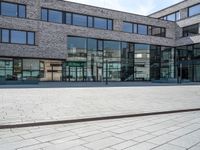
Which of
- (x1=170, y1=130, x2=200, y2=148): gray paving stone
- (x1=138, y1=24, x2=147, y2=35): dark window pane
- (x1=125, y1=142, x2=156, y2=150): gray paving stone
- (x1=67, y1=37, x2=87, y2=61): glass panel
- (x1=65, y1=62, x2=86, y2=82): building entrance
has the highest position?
(x1=138, y1=24, x2=147, y2=35): dark window pane

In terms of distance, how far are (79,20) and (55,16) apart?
3.73 meters

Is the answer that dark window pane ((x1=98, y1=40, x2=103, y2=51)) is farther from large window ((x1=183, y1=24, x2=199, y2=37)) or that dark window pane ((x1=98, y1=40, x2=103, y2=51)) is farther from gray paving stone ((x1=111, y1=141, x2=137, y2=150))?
gray paving stone ((x1=111, y1=141, x2=137, y2=150))

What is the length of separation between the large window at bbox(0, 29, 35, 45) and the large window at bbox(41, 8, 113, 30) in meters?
3.24

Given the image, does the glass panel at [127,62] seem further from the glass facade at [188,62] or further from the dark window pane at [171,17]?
the dark window pane at [171,17]

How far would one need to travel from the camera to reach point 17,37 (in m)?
29.2

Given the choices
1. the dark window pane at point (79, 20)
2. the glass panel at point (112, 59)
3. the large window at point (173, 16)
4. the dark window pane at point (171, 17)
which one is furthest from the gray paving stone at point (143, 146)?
the dark window pane at point (171, 17)

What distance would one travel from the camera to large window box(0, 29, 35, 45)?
93.4ft

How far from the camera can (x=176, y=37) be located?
4409cm

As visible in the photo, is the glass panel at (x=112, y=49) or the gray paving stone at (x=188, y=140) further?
the glass panel at (x=112, y=49)

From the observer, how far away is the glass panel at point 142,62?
3941cm

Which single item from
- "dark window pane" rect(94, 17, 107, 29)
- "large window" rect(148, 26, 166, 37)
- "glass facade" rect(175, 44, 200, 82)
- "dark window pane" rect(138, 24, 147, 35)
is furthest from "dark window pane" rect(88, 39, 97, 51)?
"glass facade" rect(175, 44, 200, 82)

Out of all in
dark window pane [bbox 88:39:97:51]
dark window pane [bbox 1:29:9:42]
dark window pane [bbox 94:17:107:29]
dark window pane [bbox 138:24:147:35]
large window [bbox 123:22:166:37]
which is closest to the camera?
dark window pane [bbox 1:29:9:42]

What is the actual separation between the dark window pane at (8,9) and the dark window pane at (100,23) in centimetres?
1197

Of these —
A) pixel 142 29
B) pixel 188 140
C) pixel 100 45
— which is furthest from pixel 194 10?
pixel 188 140
